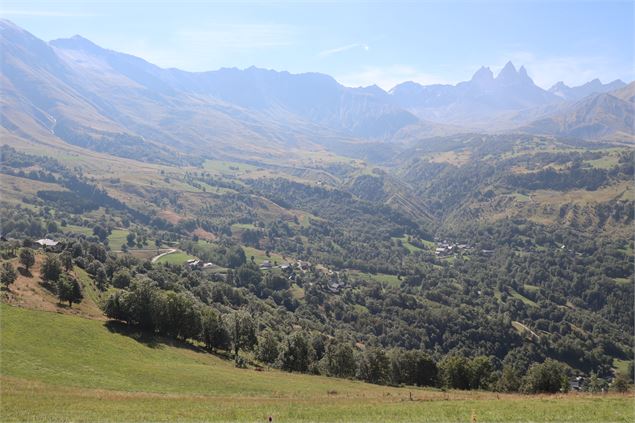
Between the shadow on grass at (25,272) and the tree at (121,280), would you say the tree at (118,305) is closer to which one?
the shadow on grass at (25,272)

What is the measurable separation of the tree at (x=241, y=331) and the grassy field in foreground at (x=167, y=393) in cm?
1563

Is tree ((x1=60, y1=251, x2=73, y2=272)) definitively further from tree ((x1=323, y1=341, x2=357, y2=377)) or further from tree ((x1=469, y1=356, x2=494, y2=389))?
tree ((x1=469, y1=356, x2=494, y2=389))

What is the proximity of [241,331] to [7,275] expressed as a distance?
153 ft

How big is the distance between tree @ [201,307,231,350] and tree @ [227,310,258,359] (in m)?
1.39

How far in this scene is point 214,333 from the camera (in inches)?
3529

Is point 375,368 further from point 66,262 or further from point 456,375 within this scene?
point 66,262

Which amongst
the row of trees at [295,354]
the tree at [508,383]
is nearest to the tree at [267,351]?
the row of trees at [295,354]

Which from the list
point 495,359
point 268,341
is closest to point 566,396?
point 268,341

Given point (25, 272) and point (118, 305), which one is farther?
point (25, 272)

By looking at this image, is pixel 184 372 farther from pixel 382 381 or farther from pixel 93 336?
pixel 382 381

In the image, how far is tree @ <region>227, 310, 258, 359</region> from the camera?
90188 millimetres

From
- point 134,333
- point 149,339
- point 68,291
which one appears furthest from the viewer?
point 68,291

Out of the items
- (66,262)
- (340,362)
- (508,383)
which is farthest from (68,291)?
(508,383)

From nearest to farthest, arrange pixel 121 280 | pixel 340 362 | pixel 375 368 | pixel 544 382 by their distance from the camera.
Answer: pixel 544 382 < pixel 375 368 < pixel 340 362 < pixel 121 280
